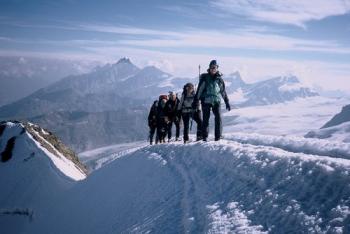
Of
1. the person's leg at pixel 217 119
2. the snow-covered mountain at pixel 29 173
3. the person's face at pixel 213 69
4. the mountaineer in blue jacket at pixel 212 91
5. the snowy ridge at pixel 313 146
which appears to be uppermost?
the person's face at pixel 213 69

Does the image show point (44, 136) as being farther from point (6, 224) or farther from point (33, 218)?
point (33, 218)

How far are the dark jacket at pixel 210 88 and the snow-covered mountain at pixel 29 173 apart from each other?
1600cm

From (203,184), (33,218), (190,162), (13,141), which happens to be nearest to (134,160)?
(190,162)

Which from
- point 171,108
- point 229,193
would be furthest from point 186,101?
point 229,193

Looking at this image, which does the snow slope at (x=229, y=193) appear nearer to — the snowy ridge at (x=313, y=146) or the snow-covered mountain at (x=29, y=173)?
the snowy ridge at (x=313, y=146)

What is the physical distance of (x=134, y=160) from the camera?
58.1 ft

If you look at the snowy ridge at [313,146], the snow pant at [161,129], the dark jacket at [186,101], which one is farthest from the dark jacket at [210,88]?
the snow pant at [161,129]

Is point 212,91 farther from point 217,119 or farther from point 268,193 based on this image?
point 268,193

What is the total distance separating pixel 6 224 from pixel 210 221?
2788cm

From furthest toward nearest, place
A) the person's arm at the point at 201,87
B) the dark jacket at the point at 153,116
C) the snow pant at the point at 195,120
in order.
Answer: the dark jacket at the point at 153,116 < the snow pant at the point at 195,120 < the person's arm at the point at 201,87

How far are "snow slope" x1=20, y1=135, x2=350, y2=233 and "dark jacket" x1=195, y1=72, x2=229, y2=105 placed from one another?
261 centimetres

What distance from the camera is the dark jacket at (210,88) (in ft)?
51.6

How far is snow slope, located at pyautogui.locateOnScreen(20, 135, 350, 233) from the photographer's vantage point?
6.60m

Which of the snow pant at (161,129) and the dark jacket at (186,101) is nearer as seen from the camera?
the dark jacket at (186,101)
